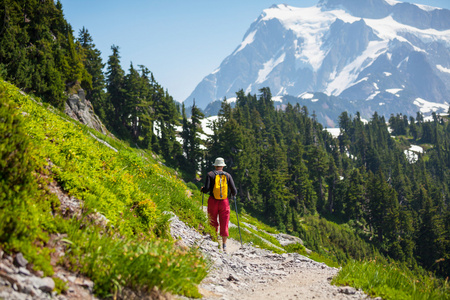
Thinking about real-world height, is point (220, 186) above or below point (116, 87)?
below

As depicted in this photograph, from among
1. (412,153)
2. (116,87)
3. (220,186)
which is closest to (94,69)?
(116,87)

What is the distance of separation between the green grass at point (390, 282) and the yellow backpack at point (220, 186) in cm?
400

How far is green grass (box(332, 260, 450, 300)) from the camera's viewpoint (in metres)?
5.10

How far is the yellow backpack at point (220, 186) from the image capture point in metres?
9.13

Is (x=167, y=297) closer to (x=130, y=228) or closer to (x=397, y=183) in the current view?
(x=130, y=228)

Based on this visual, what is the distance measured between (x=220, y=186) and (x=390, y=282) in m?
5.04

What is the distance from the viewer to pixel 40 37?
31453 mm

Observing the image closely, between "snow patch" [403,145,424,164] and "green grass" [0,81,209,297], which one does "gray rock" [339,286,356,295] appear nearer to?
"green grass" [0,81,209,297]

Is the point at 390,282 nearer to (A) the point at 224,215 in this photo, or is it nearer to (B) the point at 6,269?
(A) the point at 224,215

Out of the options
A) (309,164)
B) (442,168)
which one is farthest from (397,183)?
(442,168)

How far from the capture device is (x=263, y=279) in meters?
7.11

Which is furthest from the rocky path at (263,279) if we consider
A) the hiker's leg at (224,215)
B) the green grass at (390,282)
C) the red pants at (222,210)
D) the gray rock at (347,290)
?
the red pants at (222,210)

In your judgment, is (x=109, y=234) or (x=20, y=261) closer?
(x=20, y=261)

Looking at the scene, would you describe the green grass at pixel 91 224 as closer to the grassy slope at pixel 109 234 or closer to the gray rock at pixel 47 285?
the grassy slope at pixel 109 234
